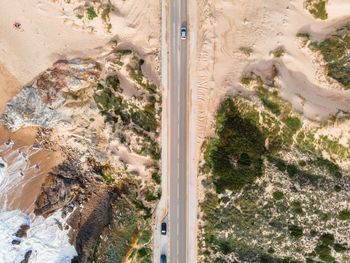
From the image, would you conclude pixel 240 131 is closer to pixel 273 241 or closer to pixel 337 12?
pixel 273 241

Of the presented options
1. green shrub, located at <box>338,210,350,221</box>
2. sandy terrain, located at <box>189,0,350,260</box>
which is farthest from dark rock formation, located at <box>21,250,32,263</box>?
green shrub, located at <box>338,210,350,221</box>

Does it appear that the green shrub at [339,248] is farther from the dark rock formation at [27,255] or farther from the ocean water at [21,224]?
the dark rock formation at [27,255]

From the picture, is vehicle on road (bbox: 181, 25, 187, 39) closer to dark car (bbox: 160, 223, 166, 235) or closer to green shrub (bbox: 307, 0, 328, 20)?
green shrub (bbox: 307, 0, 328, 20)

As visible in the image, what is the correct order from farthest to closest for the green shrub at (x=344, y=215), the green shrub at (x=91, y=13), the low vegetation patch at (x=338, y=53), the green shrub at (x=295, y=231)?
the green shrub at (x=91, y=13), the green shrub at (x=295, y=231), the green shrub at (x=344, y=215), the low vegetation patch at (x=338, y=53)

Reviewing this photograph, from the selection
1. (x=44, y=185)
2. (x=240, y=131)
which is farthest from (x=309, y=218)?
(x=44, y=185)

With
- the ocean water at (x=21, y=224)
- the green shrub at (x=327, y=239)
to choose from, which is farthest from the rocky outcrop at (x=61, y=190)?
the green shrub at (x=327, y=239)

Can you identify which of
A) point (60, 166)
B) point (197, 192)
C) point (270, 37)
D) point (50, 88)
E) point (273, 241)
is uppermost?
point (270, 37)
